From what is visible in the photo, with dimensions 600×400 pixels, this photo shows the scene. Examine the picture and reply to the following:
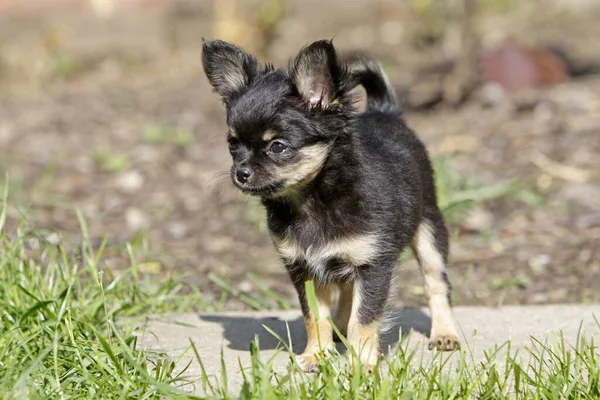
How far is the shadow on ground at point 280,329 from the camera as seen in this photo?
431 cm

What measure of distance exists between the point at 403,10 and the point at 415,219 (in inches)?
357

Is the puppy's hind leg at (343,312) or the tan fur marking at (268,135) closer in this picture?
the tan fur marking at (268,135)

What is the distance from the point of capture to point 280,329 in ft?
15.3

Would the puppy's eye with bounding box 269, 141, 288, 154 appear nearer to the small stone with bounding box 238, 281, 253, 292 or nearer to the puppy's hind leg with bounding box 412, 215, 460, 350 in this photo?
→ the puppy's hind leg with bounding box 412, 215, 460, 350

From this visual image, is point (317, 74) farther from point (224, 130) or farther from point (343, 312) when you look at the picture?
point (224, 130)

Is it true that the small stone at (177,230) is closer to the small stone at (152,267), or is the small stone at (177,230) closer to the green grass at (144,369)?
the small stone at (152,267)

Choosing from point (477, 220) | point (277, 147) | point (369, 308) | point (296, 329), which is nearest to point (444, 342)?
point (369, 308)

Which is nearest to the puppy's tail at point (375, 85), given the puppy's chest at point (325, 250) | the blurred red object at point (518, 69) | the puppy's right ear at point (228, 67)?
the puppy's right ear at point (228, 67)

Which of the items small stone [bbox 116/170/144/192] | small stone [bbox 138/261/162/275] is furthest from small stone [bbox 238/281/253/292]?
small stone [bbox 116/170/144/192]

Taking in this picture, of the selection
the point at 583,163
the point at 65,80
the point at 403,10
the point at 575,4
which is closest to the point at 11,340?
the point at 583,163

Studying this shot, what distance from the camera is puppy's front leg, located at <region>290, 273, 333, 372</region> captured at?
3.87 meters

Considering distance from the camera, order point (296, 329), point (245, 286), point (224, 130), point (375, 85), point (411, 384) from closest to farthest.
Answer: point (411, 384), point (296, 329), point (375, 85), point (245, 286), point (224, 130)

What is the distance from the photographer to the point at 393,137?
4.51 meters

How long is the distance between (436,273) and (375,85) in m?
1.16
